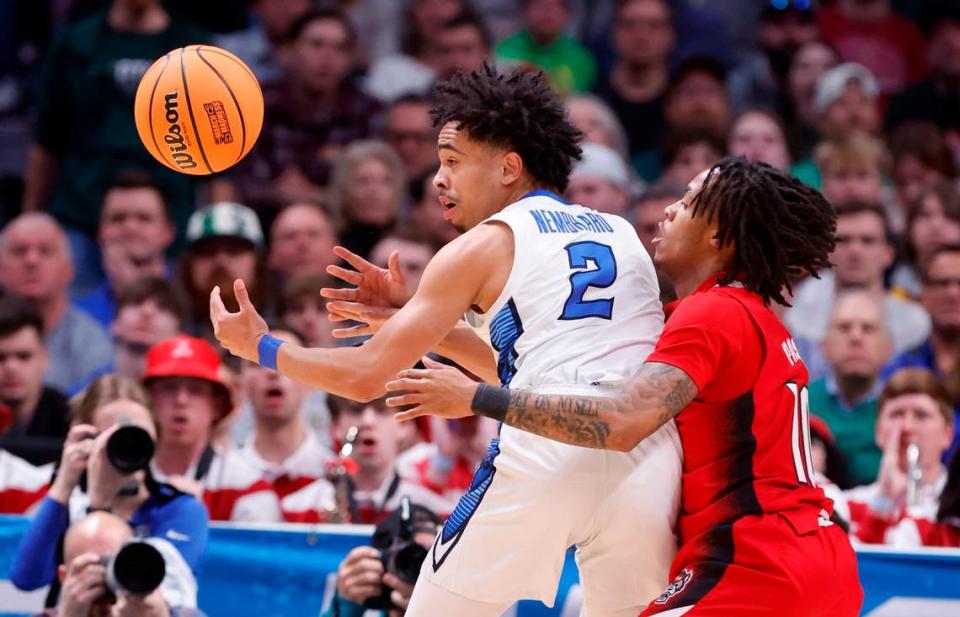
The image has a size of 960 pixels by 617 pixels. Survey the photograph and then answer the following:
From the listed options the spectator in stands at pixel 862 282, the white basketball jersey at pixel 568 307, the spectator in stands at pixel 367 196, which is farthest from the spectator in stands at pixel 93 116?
the white basketball jersey at pixel 568 307

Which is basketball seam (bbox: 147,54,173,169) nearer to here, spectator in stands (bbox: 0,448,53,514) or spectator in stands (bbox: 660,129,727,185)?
spectator in stands (bbox: 0,448,53,514)

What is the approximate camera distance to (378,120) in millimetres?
11156

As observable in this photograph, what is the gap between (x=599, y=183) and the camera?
32.5ft

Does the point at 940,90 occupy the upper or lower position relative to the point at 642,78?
upper

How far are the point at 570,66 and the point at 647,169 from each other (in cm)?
103

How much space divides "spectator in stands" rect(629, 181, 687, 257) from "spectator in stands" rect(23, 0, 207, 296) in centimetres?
319

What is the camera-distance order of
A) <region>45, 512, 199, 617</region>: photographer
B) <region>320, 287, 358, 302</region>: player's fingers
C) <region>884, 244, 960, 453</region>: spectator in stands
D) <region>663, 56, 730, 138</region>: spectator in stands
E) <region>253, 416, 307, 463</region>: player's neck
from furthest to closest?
1. <region>663, 56, 730, 138</region>: spectator in stands
2. <region>884, 244, 960, 453</region>: spectator in stands
3. <region>253, 416, 307, 463</region>: player's neck
4. <region>45, 512, 199, 617</region>: photographer
5. <region>320, 287, 358, 302</region>: player's fingers

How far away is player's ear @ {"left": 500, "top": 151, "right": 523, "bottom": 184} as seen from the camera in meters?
5.21

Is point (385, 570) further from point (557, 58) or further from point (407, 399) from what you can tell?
point (557, 58)

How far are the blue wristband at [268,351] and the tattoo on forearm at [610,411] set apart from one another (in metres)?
0.89

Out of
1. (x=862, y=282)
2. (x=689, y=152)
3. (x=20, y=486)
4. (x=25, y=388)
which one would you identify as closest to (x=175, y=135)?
(x=20, y=486)

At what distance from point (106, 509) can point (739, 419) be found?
2.82 meters

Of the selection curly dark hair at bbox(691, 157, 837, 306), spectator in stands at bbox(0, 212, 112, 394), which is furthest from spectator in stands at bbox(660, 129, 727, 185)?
curly dark hair at bbox(691, 157, 837, 306)

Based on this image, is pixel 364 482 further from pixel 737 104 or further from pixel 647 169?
pixel 737 104
